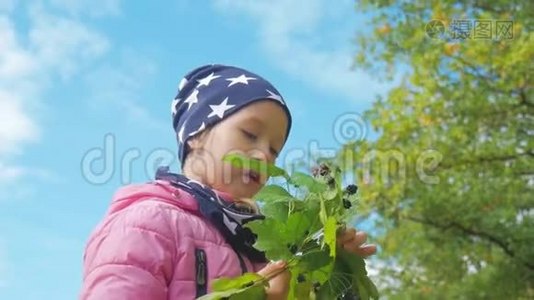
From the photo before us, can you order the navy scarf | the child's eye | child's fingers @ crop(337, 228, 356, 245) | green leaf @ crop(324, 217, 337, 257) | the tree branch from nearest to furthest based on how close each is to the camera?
1. green leaf @ crop(324, 217, 337, 257)
2. child's fingers @ crop(337, 228, 356, 245)
3. the navy scarf
4. the child's eye
5. the tree branch

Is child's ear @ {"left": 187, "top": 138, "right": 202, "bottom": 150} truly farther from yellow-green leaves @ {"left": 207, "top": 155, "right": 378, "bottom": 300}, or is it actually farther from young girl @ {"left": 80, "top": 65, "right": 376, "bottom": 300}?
yellow-green leaves @ {"left": 207, "top": 155, "right": 378, "bottom": 300}

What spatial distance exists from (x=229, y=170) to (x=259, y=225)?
1.75 feet

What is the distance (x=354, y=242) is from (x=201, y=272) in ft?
1.20

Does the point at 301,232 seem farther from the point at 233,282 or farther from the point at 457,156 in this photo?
the point at 457,156

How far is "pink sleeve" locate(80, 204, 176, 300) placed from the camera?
1.47 meters

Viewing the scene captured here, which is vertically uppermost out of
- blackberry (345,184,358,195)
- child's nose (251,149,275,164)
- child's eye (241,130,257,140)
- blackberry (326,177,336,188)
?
child's eye (241,130,257,140)

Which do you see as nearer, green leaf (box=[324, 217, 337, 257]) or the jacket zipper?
green leaf (box=[324, 217, 337, 257])

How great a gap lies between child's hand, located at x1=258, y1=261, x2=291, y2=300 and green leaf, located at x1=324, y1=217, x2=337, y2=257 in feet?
0.35

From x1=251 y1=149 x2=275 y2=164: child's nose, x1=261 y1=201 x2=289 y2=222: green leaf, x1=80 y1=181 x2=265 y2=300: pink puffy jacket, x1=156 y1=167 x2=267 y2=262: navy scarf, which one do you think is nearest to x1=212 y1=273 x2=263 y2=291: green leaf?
x1=261 y1=201 x2=289 y2=222: green leaf

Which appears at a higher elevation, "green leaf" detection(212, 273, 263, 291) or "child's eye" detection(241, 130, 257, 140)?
"child's eye" detection(241, 130, 257, 140)

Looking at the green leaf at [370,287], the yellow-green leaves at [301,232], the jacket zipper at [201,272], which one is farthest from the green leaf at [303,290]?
the jacket zipper at [201,272]

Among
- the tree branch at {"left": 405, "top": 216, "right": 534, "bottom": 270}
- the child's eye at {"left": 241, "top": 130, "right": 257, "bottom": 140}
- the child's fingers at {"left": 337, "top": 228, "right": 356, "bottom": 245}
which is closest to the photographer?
the child's fingers at {"left": 337, "top": 228, "right": 356, "bottom": 245}

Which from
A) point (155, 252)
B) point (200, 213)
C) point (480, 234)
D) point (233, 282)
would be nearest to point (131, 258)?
point (155, 252)

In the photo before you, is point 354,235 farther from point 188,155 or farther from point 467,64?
point 467,64
